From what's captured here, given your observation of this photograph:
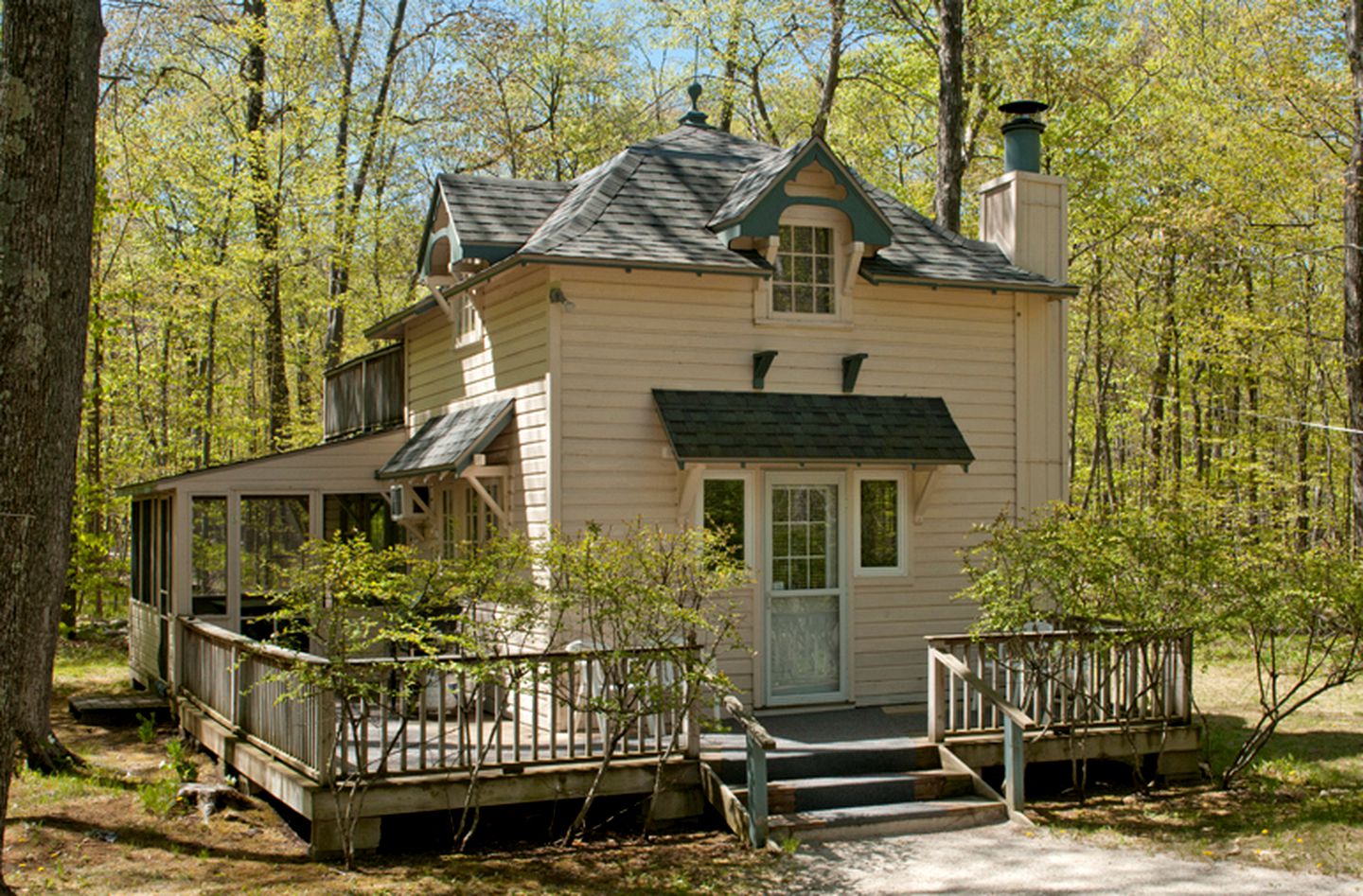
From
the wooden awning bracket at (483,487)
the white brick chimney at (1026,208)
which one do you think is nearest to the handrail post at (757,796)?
the wooden awning bracket at (483,487)

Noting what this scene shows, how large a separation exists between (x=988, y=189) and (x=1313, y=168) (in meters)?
8.04

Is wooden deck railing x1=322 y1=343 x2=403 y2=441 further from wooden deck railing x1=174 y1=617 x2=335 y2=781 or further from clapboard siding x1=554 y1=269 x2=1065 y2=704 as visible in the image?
clapboard siding x1=554 y1=269 x2=1065 y2=704

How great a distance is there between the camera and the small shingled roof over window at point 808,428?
35.3ft

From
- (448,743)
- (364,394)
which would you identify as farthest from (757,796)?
(364,394)

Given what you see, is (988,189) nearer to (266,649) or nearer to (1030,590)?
(1030,590)

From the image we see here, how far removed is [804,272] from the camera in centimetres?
1176

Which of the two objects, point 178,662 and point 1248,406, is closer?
point 178,662

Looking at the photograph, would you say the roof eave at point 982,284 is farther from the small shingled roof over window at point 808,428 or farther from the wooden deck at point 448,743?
the wooden deck at point 448,743

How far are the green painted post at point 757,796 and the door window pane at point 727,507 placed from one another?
2929 millimetres

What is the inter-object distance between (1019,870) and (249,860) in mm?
5053

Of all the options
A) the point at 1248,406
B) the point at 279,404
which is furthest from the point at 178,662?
the point at 1248,406

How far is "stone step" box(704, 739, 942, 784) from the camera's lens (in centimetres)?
930

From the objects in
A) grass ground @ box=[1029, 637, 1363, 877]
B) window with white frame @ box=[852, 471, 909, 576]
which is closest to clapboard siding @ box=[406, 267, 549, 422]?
window with white frame @ box=[852, 471, 909, 576]

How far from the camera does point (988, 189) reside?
44.9ft
